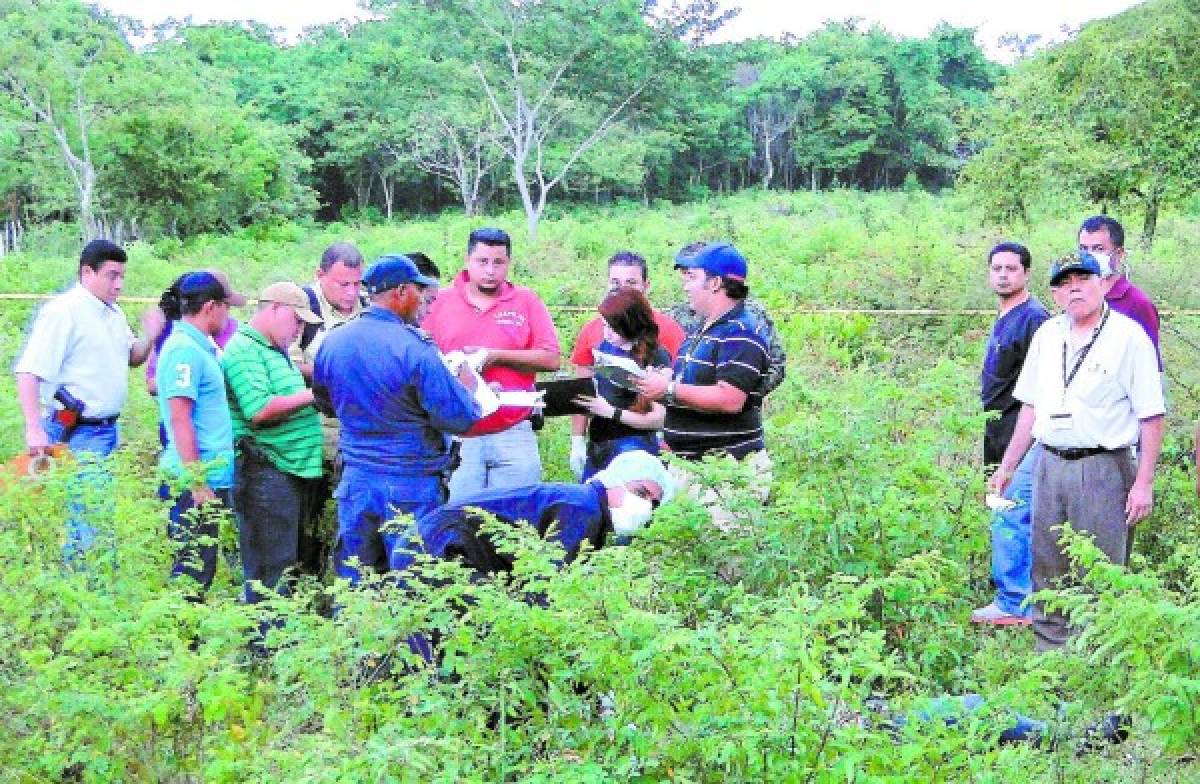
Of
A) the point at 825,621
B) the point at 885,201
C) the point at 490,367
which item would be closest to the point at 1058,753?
the point at 825,621

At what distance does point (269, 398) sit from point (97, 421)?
92 cm

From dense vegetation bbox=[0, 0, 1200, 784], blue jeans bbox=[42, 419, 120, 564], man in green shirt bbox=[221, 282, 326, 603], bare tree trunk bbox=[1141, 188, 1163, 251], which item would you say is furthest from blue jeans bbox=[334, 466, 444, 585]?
bare tree trunk bbox=[1141, 188, 1163, 251]

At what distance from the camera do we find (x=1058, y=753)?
2838mm

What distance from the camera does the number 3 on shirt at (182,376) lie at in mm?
4645

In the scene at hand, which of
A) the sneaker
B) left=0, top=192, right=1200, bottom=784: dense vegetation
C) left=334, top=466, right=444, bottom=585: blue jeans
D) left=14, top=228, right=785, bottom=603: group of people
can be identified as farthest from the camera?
the sneaker

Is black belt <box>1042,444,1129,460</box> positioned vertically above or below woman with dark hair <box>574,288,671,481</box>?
below

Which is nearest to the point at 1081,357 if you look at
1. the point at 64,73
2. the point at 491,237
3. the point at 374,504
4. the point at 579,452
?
the point at 579,452

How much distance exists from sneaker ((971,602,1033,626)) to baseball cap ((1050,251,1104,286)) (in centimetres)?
154

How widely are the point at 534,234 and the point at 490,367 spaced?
23348 mm

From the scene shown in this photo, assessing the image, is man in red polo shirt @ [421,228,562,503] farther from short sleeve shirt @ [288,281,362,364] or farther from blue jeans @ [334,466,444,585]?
blue jeans @ [334,466,444,585]

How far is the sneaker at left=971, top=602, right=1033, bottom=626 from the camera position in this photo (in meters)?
5.26

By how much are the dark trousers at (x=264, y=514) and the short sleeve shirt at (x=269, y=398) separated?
0.06m

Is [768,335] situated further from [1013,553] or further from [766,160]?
[766,160]

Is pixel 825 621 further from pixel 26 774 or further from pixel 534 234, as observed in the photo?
pixel 534 234
